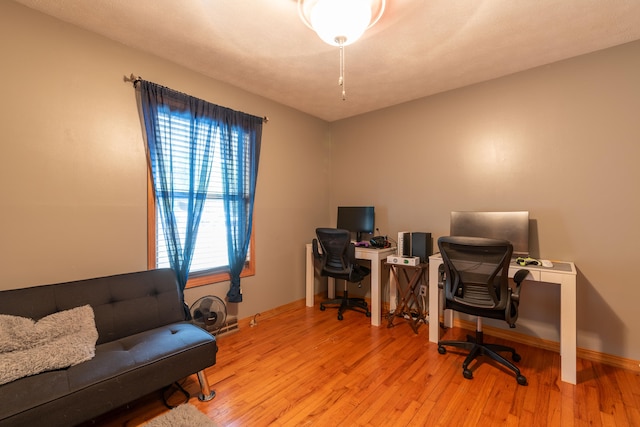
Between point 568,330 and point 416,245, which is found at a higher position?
point 416,245

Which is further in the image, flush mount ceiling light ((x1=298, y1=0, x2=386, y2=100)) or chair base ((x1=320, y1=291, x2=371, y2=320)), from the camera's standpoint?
chair base ((x1=320, y1=291, x2=371, y2=320))

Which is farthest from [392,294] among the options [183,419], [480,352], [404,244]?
[183,419]

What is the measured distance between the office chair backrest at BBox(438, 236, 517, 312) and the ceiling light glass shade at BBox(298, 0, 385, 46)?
1.67 metres

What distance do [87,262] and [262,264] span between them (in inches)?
65.7

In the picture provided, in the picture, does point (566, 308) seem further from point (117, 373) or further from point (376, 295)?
point (117, 373)

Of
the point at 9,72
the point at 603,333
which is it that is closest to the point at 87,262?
the point at 9,72

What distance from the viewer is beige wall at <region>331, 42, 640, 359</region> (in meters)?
2.35

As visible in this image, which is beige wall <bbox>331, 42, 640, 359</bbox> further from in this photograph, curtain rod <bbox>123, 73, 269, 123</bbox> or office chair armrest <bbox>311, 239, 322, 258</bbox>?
curtain rod <bbox>123, 73, 269, 123</bbox>

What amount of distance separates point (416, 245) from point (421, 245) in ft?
0.19

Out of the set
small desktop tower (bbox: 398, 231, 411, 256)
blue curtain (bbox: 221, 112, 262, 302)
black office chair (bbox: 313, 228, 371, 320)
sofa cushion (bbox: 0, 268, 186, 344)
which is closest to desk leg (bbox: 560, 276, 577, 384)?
small desktop tower (bbox: 398, 231, 411, 256)

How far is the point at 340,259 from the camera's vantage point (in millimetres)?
Result: 3377

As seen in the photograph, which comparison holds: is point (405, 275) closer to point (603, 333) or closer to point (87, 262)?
point (603, 333)

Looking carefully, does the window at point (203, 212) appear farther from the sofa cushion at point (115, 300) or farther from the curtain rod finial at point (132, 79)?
the sofa cushion at point (115, 300)

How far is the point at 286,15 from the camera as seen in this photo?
1.95 meters
